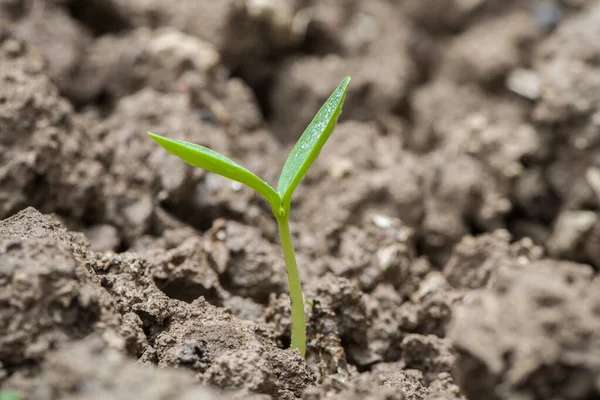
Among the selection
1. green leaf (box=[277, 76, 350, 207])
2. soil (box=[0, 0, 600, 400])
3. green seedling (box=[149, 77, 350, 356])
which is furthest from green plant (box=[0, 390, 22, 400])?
green leaf (box=[277, 76, 350, 207])

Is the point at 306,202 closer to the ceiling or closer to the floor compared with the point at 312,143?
closer to the ceiling

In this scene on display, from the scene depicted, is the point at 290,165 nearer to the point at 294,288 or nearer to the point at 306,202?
the point at 294,288

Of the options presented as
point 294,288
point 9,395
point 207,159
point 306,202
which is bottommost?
point 9,395

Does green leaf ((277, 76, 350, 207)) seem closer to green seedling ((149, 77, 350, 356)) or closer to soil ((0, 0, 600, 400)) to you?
green seedling ((149, 77, 350, 356))

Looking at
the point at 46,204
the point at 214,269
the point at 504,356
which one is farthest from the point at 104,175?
the point at 504,356

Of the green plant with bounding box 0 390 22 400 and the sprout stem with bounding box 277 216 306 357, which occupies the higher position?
the sprout stem with bounding box 277 216 306 357

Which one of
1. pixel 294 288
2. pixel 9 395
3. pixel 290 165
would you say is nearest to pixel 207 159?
pixel 290 165
